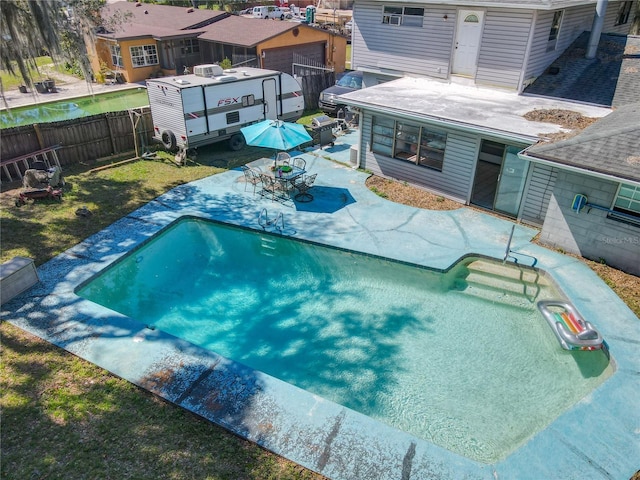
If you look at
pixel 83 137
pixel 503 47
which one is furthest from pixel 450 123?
pixel 83 137

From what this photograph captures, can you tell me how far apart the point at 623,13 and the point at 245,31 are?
2041cm

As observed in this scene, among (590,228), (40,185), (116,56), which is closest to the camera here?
(590,228)

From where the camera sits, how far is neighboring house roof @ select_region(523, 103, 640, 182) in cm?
984

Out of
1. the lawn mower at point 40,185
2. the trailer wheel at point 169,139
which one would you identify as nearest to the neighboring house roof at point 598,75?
the trailer wheel at point 169,139

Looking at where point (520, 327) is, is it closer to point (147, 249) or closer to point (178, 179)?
point (147, 249)

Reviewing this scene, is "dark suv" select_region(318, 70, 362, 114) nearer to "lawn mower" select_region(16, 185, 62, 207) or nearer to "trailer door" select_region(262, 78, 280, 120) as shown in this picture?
"trailer door" select_region(262, 78, 280, 120)

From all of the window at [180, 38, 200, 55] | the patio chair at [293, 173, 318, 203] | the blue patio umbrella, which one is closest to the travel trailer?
the blue patio umbrella

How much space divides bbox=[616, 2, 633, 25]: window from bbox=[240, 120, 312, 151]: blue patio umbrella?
16.3m

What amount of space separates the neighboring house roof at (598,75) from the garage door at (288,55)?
16.5m

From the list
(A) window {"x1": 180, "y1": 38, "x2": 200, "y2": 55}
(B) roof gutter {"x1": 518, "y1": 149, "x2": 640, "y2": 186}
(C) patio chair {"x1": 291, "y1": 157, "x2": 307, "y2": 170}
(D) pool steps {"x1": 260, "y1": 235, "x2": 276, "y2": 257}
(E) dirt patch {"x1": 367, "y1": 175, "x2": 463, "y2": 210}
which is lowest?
(D) pool steps {"x1": 260, "y1": 235, "x2": 276, "y2": 257}

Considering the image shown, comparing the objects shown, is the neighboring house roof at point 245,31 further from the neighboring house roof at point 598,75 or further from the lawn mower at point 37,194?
the neighboring house roof at point 598,75

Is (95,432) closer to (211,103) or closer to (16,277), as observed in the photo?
(16,277)

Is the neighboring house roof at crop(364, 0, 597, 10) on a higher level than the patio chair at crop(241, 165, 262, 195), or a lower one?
higher

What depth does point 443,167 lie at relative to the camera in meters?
14.4
